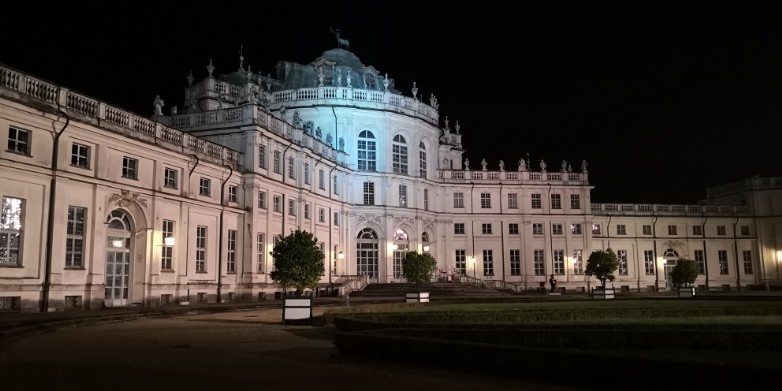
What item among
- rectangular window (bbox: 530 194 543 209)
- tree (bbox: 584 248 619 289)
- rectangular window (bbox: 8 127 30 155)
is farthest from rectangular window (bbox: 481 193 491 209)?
rectangular window (bbox: 8 127 30 155)

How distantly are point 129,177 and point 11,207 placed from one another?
21.4 ft

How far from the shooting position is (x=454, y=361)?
12.6 meters

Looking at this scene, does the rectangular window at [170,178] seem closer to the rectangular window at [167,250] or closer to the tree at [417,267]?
the rectangular window at [167,250]

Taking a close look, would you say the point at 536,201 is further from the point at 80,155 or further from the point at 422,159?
the point at 80,155

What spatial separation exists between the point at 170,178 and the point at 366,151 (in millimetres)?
26833

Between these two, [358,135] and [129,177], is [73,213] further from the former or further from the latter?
[358,135]

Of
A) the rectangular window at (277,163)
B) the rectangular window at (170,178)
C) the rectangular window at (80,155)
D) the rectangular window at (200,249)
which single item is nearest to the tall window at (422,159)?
the rectangular window at (277,163)

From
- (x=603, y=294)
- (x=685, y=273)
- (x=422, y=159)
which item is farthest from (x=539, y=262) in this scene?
(x=603, y=294)

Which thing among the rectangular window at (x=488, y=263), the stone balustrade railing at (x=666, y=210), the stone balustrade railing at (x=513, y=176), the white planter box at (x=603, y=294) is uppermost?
the stone balustrade railing at (x=513, y=176)

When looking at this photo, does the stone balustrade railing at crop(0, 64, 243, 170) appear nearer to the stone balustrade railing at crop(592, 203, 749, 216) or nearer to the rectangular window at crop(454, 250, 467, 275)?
the rectangular window at crop(454, 250, 467, 275)

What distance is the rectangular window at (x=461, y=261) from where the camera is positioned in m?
64.8

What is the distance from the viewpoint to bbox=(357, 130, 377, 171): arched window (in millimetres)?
58719

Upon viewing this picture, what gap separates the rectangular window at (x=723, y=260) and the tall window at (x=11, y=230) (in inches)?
2750

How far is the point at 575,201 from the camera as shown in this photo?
68.1 metres
